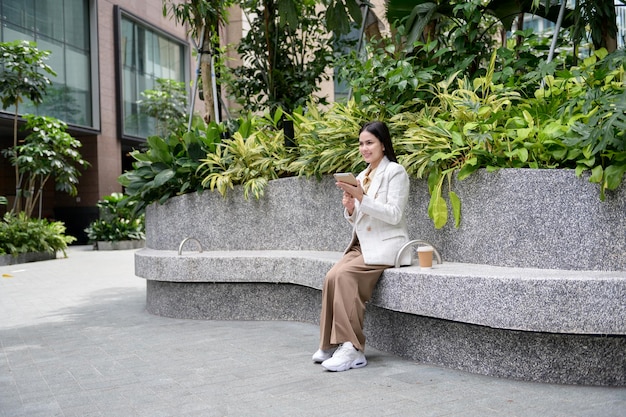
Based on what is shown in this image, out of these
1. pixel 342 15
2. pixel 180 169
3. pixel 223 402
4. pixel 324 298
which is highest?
pixel 342 15

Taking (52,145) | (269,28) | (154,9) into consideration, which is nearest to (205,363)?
(269,28)

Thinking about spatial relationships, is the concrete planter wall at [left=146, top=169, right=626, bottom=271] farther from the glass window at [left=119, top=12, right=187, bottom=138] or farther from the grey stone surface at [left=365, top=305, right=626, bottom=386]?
the glass window at [left=119, top=12, right=187, bottom=138]

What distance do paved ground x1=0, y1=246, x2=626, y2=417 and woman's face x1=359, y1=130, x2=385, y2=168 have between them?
142 cm

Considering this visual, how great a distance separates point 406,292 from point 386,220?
50 centimetres

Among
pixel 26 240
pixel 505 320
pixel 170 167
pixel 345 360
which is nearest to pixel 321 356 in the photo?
pixel 345 360

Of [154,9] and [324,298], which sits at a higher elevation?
[154,9]

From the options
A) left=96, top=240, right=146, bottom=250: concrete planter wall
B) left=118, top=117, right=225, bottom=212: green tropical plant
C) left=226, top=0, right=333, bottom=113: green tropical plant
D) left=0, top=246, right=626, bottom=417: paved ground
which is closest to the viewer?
left=0, top=246, right=626, bottom=417: paved ground

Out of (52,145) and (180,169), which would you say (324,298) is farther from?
(52,145)

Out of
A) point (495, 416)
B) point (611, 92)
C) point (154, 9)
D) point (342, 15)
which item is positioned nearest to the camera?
point (495, 416)

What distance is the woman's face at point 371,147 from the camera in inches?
197

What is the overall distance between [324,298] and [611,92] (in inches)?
92.6

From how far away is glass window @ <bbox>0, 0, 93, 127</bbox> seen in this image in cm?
1897

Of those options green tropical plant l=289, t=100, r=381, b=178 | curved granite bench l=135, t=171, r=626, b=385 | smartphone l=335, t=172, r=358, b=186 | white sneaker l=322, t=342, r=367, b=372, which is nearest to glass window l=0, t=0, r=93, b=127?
curved granite bench l=135, t=171, r=626, b=385

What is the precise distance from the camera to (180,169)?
767 cm
